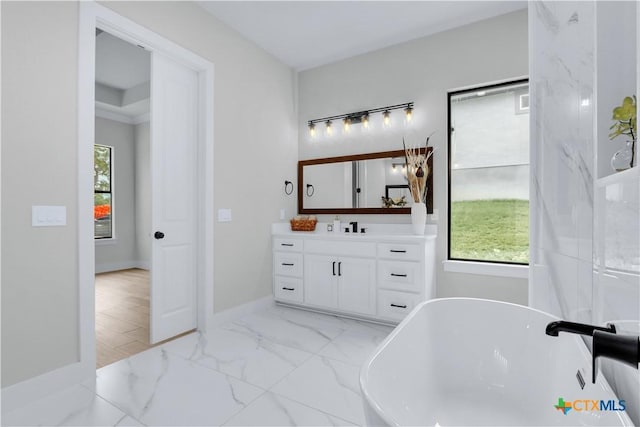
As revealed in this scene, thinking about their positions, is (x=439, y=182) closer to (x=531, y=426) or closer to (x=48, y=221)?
(x=531, y=426)

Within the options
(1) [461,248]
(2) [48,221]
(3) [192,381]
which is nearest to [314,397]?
(3) [192,381]

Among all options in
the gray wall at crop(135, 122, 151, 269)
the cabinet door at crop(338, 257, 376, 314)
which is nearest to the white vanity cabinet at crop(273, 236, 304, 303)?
the cabinet door at crop(338, 257, 376, 314)

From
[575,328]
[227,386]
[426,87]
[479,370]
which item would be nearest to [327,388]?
[227,386]

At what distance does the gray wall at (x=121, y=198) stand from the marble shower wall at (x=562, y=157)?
6.04m

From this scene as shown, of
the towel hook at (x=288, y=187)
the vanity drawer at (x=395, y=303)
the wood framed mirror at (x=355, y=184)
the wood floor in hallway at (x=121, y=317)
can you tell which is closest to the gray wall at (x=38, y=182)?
the wood floor in hallway at (x=121, y=317)

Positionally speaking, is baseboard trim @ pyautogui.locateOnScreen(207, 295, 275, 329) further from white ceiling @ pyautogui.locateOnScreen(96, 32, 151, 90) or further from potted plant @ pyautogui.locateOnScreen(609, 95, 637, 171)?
white ceiling @ pyautogui.locateOnScreen(96, 32, 151, 90)

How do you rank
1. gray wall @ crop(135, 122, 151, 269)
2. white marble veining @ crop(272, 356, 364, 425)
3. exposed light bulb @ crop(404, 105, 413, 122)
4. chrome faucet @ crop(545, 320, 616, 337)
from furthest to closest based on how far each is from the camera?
gray wall @ crop(135, 122, 151, 269), exposed light bulb @ crop(404, 105, 413, 122), white marble veining @ crop(272, 356, 364, 425), chrome faucet @ crop(545, 320, 616, 337)

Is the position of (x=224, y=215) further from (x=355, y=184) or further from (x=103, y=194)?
(x=103, y=194)

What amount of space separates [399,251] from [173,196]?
2025mm

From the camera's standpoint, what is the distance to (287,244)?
11.2 ft

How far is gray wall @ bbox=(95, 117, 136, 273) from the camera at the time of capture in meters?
5.32

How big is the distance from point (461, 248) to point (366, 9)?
2398 mm

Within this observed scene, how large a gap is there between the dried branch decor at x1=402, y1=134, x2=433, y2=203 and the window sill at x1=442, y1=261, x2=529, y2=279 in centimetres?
69

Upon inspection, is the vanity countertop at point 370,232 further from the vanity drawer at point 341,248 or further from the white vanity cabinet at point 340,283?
the white vanity cabinet at point 340,283
